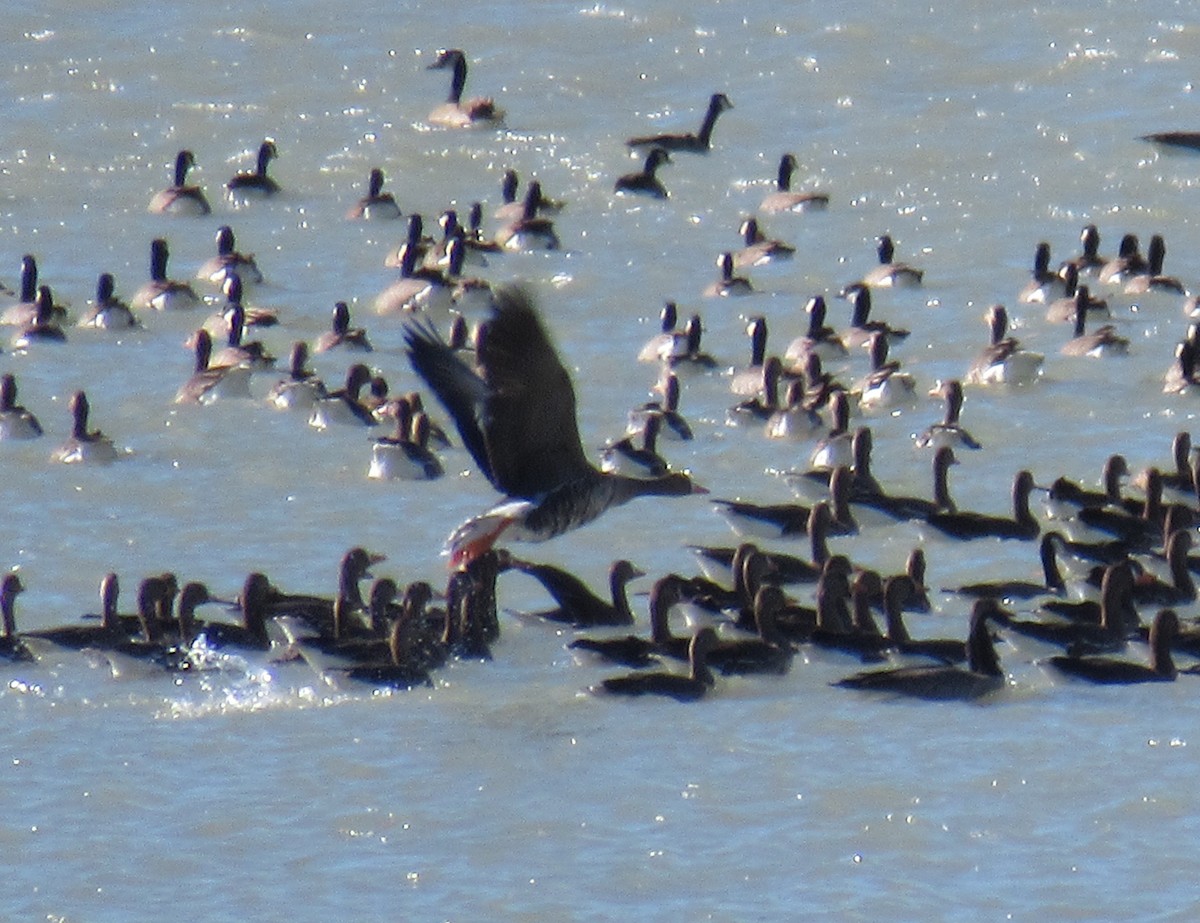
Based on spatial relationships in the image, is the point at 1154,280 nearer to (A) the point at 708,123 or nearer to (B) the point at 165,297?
(A) the point at 708,123

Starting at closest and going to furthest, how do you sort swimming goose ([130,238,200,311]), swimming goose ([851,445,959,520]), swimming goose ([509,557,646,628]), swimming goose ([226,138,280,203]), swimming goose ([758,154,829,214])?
swimming goose ([509,557,646,628])
swimming goose ([851,445,959,520])
swimming goose ([130,238,200,311])
swimming goose ([758,154,829,214])
swimming goose ([226,138,280,203])

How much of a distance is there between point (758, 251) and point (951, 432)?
6336mm

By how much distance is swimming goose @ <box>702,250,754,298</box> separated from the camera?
24.7 metres

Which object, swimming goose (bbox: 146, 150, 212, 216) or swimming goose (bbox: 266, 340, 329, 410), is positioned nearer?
swimming goose (bbox: 266, 340, 329, 410)

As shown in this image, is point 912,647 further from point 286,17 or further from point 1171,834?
point 286,17

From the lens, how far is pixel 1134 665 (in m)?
13.9

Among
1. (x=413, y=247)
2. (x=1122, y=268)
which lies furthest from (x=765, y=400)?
(x=413, y=247)

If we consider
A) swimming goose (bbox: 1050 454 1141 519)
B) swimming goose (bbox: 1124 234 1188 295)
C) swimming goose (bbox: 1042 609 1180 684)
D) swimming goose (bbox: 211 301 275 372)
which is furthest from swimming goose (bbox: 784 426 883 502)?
swimming goose (bbox: 1124 234 1188 295)

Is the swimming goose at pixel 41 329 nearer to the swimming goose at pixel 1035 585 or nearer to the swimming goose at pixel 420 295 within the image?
the swimming goose at pixel 420 295

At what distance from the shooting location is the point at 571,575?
1552 cm

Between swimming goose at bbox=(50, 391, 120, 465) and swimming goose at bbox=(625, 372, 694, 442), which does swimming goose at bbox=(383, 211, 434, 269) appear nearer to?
swimming goose at bbox=(625, 372, 694, 442)

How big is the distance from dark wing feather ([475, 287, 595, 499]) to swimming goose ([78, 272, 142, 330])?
34.4ft

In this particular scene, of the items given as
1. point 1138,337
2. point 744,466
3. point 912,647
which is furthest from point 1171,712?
point 1138,337

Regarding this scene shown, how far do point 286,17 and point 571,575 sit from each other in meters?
21.4
